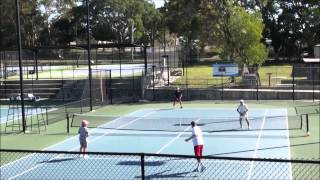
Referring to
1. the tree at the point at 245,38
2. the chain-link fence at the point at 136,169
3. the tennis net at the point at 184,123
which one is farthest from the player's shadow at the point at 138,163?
the tree at the point at 245,38

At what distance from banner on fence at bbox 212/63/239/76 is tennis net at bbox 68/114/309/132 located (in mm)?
13065

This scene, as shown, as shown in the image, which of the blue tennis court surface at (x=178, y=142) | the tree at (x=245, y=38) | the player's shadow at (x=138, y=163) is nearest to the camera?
the blue tennis court surface at (x=178, y=142)

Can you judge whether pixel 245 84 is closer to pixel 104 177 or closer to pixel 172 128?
pixel 172 128

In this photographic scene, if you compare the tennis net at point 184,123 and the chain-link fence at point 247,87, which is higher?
the chain-link fence at point 247,87

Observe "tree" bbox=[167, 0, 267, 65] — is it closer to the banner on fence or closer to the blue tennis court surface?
the banner on fence

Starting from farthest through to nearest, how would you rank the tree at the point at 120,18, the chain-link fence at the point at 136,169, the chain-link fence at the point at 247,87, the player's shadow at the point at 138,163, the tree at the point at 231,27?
1. the tree at the point at 120,18
2. the tree at the point at 231,27
3. the chain-link fence at the point at 247,87
4. the player's shadow at the point at 138,163
5. the chain-link fence at the point at 136,169

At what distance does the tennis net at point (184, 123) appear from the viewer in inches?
1123

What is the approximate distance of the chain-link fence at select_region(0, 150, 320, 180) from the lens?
1745cm

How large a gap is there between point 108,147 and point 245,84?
2337cm

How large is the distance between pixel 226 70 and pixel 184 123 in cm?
1593

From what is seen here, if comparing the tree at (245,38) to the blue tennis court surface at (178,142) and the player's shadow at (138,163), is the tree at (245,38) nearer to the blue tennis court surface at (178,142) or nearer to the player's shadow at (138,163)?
the blue tennis court surface at (178,142)

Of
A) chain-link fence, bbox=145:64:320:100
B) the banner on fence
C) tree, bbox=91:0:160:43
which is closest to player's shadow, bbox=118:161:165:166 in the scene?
chain-link fence, bbox=145:64:320:100

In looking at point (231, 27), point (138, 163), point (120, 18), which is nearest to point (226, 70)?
point (231, 27)

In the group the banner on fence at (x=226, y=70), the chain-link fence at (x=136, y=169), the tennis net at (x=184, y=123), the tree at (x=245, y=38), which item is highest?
the tree at (x=245, y=38)
